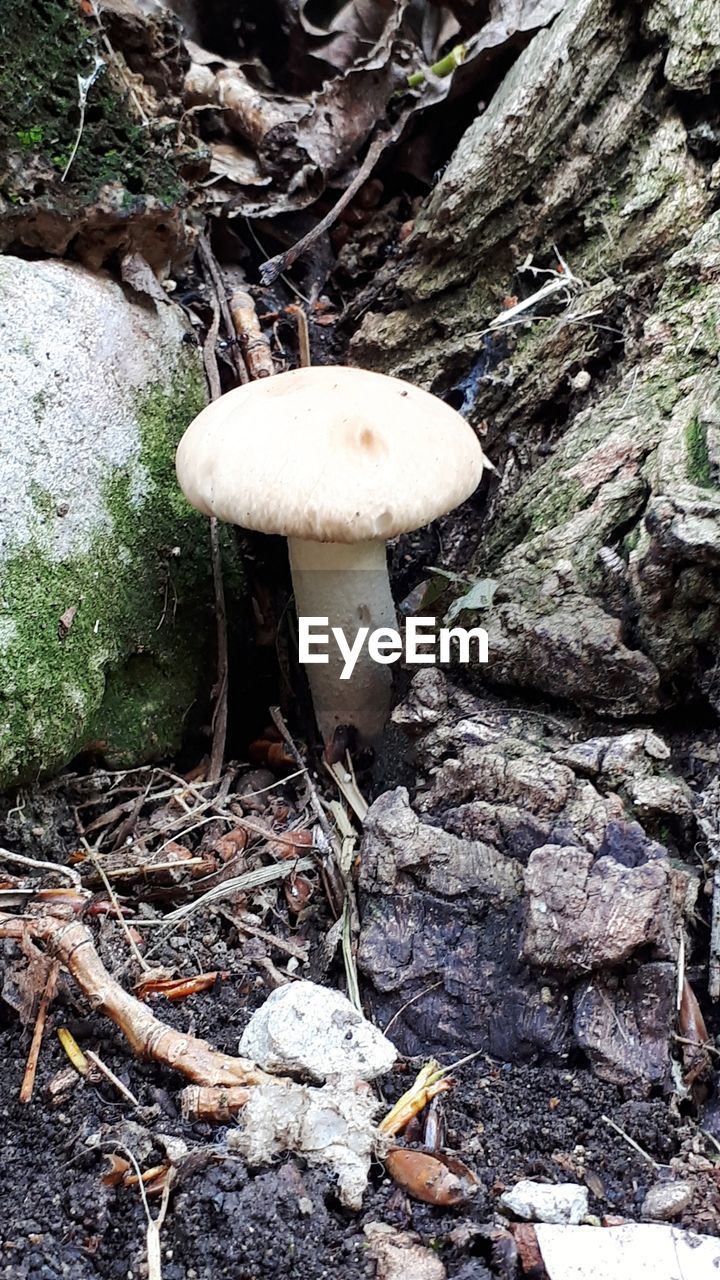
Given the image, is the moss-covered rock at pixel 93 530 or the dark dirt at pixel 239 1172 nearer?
the dark dirt at pixel 239 1172

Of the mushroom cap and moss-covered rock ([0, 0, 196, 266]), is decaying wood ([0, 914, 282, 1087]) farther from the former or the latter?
moss-covered rock ([0, 0, 196, 266])

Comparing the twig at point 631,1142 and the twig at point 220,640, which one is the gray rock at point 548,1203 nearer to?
the twig at point 631,1142

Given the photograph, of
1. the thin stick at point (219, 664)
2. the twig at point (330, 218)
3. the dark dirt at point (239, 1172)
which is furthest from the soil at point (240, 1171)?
the twig at point (330, 218)

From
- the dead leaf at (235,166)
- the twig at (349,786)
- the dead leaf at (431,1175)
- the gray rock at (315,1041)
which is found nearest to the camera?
the dead leaf at (431,1175)

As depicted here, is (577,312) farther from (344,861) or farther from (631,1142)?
(631,1142)

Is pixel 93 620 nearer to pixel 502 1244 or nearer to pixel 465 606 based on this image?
pixel 465 606

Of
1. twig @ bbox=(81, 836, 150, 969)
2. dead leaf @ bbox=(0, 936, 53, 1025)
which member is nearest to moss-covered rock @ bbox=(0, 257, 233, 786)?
twig @ bbox=(81, 836, 150, 969)
